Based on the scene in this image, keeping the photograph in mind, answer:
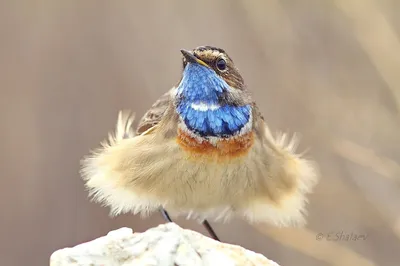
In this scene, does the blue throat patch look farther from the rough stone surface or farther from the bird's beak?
the rough stone surface

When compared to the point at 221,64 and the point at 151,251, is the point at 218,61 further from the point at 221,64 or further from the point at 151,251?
the point at 151,251

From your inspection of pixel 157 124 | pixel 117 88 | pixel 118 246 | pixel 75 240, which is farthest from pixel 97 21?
pixel 118 246

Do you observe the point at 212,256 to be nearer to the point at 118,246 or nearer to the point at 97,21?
the point at 118,246

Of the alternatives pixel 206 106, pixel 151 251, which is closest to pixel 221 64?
pixel 206 106

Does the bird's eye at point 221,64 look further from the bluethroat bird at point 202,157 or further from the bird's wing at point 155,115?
the bird's wing at point 155,115

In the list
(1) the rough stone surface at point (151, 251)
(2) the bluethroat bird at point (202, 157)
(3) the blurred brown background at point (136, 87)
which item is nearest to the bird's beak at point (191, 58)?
(2) the bluethroat bird at point (202, 157)
